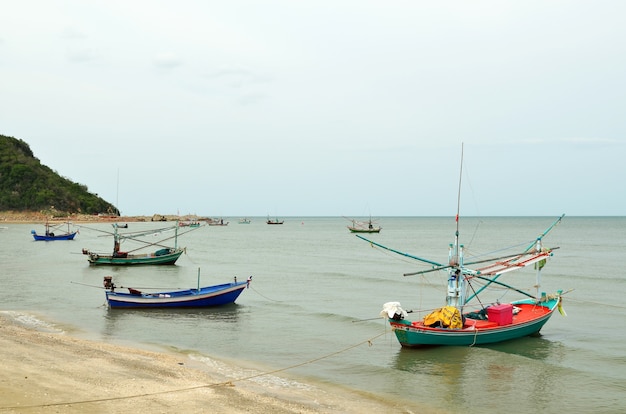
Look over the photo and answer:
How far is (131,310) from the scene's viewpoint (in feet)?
83.2

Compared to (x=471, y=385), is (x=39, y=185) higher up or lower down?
higher up

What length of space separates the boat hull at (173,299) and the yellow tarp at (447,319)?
1141cm

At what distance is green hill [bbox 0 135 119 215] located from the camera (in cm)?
13488

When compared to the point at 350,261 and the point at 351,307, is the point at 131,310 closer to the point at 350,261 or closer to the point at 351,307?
the point at 351,307

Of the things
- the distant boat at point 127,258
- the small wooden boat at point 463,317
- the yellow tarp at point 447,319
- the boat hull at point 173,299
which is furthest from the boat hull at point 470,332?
the distant boat at point 127,258

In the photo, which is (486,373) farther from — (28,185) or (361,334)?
(28,185)

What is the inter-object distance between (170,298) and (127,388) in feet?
44.8

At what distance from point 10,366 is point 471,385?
1195cm

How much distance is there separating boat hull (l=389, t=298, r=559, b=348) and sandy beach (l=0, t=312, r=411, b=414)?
448cm

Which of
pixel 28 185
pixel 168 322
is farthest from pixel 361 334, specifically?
pixel 28 185

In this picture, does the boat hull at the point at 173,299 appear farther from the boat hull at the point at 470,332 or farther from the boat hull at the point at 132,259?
the boat hull at the point at 132,259

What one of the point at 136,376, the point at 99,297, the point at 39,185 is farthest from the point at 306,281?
the point at 39,185

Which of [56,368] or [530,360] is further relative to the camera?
[530,360]

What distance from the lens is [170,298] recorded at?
25.6 m
